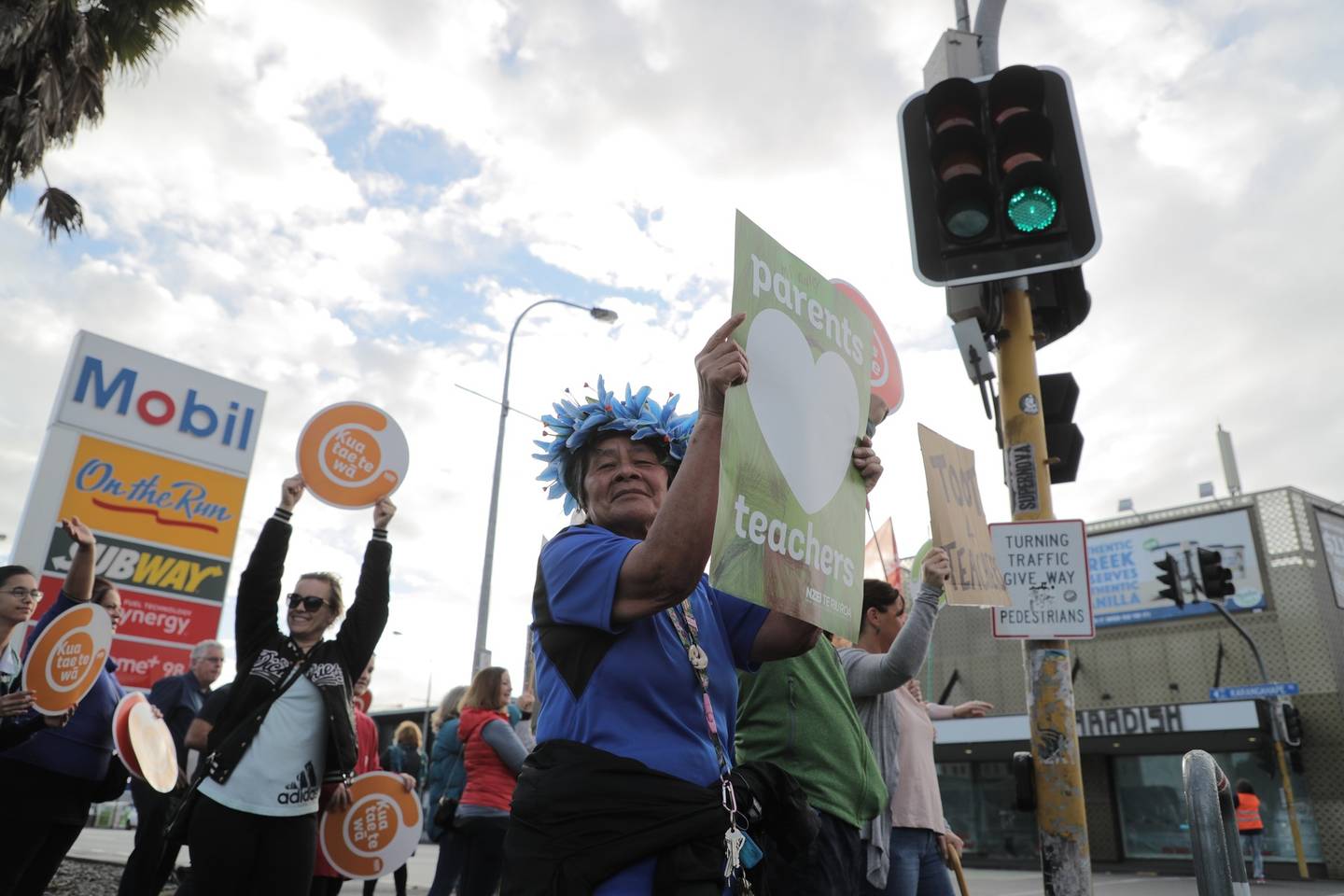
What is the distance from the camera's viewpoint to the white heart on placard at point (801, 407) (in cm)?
213

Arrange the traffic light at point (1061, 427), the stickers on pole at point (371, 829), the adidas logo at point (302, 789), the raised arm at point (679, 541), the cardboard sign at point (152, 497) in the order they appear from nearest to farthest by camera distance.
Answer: the raised arm at point (679, 541)
the adidas logo at point (302, 789)
the traffic light at point (1061, 427)
the stickers on pole at point (371, 829)
the cardboard sign at point (152, 497)

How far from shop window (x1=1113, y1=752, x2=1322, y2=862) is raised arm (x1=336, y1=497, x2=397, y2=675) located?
815 inches

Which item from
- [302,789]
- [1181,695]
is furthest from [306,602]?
[1181,695]

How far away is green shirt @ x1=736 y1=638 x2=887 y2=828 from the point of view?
2.85 metres

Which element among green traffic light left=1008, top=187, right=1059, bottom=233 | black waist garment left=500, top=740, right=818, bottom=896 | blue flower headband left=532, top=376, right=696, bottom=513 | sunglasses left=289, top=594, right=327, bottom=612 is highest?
green traffic light left=1008, top=187, right=1059, bottom=233

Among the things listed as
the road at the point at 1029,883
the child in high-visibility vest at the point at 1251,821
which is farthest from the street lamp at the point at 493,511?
the child in high-visibility vest at the point at 1251,821

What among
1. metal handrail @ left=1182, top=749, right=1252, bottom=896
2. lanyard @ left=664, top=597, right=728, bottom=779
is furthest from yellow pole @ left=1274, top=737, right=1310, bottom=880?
lanyard @ left=664, top=597, right=728, bottom=779

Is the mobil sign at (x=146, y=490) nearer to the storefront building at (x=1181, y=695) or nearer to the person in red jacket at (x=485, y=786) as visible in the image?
the person in red jacket at (x=485, y=786)

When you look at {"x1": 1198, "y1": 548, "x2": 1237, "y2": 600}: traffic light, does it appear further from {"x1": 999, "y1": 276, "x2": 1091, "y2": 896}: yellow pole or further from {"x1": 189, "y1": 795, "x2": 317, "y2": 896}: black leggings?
{"x1": 189, "y1": 795, "x2": 317, "y2": 896}: black leggings

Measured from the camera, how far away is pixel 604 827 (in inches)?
67.4

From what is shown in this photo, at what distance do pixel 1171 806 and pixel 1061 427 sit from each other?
68.7 ft

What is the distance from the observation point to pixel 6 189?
10.1 metres

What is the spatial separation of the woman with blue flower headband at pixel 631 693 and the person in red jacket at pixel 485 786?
12.7 ft

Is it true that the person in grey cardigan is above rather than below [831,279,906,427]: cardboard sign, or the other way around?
below
